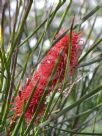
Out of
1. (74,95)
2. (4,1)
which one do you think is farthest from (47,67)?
(74,95)

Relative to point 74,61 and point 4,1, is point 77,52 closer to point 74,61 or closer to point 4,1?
point 74,61

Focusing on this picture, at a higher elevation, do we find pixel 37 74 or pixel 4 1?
pixel 4 1

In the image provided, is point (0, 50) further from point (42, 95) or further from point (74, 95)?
point (74, 95)

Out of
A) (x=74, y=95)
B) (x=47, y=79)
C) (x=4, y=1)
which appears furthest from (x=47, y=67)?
(x=74, y=95)

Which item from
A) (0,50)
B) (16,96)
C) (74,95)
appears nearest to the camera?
(0,50)

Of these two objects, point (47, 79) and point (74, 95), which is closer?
point (47, 79)

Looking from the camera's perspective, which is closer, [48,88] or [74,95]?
[48,88]

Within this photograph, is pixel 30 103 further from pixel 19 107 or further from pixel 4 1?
pixel 4 1

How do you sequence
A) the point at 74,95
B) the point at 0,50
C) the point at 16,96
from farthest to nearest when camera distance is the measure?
the point at 74,95, the point at 16,96, the point at 0,50

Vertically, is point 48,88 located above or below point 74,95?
below
